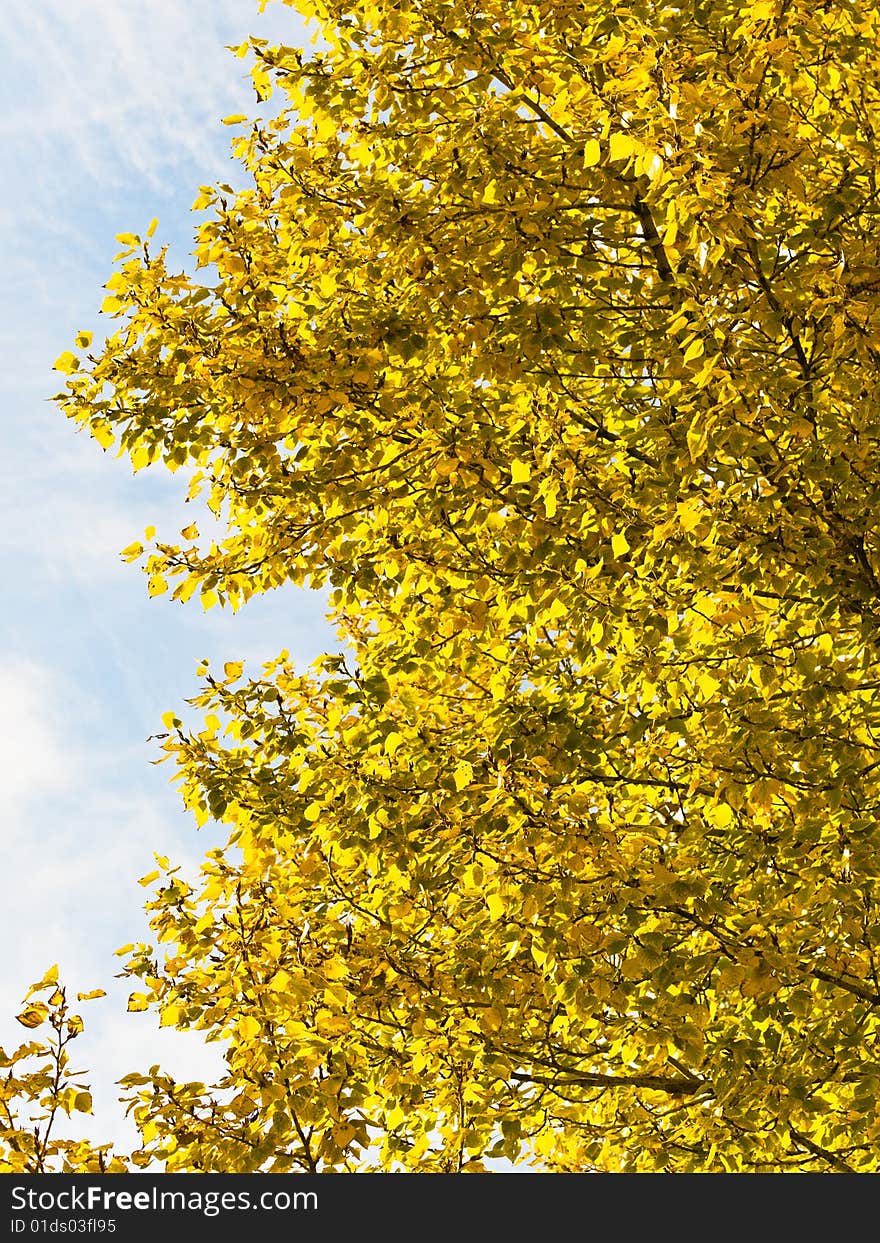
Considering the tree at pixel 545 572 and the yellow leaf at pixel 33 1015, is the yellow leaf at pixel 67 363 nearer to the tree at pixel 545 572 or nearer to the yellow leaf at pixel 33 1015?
the tree at pixel 545 572

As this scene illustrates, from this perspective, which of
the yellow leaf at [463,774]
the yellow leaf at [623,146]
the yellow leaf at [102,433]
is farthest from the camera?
the yellow leaf at [102,433]

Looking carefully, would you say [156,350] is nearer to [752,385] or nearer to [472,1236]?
[752,385]

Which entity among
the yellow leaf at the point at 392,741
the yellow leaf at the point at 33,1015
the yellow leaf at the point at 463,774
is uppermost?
the yellow leaf at the point at 392,741

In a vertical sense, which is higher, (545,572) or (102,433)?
(102,433)

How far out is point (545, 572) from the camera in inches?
231

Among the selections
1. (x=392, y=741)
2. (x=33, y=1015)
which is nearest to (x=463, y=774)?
(x=392, y=741)

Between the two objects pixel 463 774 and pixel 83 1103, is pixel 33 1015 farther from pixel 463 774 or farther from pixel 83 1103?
pixel 463 774

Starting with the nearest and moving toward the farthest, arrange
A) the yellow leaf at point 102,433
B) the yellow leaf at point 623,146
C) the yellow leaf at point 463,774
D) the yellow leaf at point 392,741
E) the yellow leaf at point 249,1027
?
the yellow leaf at point 249,1027 < the yellow leaf at point 623,146 < the yellow leaf at point 463,774 < the yellow leaf at point 392,741 < the yellow leaf at point 102,433

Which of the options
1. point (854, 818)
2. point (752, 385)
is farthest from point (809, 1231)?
point (752, 385)

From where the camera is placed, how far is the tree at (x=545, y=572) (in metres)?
5.18

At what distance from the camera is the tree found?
5.18 meters

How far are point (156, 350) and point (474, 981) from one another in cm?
380

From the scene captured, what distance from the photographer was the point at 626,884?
5.31m

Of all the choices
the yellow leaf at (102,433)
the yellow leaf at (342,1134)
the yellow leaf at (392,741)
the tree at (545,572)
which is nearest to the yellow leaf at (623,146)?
the tree at (545,572)
